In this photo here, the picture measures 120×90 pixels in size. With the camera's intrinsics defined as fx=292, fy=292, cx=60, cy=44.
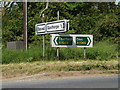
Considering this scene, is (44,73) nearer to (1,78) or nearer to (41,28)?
(1,78)

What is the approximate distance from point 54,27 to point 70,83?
6556mm

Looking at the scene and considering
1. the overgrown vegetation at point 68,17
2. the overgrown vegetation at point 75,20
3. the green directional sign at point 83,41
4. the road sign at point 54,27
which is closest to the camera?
the road sign at point 54,27

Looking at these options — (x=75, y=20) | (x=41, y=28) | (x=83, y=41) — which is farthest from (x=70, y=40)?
(x=75, y=20)

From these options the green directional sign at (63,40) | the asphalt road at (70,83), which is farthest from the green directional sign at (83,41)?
the asphalt road at (70,83)

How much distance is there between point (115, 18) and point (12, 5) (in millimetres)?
9733

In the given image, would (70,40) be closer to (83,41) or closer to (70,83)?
(83,41)

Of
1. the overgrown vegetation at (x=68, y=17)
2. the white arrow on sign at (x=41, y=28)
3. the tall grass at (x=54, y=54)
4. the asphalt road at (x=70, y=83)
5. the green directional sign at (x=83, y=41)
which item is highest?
the overgrown vegetation at (x=68, y=17)

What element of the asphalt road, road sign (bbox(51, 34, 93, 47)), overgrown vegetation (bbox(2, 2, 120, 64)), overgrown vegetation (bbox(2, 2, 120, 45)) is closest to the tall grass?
overgrown vegetation (bbox(2, 2, 120, 64))

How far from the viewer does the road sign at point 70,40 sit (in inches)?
654

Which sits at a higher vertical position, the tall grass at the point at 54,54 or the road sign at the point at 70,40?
the road sign at the point at 70,40

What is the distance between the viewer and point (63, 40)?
55.1 ft

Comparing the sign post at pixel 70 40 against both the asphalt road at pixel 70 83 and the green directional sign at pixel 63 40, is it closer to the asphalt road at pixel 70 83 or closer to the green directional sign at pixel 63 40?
the green directional sign at pixel 63 40

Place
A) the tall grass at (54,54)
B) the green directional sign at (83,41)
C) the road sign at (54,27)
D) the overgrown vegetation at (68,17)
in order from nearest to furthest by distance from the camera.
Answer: the road sign at (54,27) < the tall grass at (54,54) < the green directional sign at (83,41) < the overgrown vegetation at (68,17)

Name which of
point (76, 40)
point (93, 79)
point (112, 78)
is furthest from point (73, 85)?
point (76, 40)
